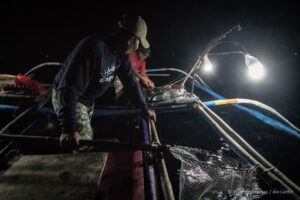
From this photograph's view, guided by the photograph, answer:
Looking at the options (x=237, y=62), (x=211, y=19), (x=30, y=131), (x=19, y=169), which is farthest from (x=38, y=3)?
(x=19, y=169)

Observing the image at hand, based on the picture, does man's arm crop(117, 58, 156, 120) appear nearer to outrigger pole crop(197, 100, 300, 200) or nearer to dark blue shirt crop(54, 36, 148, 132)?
dark blue shirt crop(54, 36, 148, 132)

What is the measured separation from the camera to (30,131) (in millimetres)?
5945

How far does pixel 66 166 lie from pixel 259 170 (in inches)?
104

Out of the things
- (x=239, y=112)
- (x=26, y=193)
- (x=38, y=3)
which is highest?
(x=38, y=3)

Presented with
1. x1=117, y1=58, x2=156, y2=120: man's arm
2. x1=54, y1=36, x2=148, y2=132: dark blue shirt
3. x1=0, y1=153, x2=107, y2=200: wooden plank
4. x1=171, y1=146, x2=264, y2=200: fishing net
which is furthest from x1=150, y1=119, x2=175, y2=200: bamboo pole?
x1=117, y1=58, x2=156, y2=120: man's arm

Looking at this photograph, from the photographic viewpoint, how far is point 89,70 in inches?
105

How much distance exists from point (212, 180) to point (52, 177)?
2.27m

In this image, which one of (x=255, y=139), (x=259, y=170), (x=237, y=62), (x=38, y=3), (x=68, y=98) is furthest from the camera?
(x=38, y=3)

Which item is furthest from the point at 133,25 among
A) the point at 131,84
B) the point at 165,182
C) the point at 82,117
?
the point at 165,182

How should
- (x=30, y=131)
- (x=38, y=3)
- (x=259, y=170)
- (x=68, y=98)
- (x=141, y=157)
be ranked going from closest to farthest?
(x=259, y=170) < (x=68, y=98) < (x=141, y=157) < (x=30, y=131) < (x=38, y=3)

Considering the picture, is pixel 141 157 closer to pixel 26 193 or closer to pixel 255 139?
pixel 26 193

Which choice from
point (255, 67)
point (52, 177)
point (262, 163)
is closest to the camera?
point (262, 163)

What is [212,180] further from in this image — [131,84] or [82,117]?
[82,117]

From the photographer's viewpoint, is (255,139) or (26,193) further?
(255,139)
